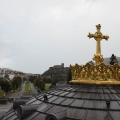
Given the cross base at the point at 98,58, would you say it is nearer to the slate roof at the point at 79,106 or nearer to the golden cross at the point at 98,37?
the golden cross at the point at 98,37

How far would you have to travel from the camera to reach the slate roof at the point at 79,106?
920 centimetres

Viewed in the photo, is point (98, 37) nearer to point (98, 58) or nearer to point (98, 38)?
point (98, 38)

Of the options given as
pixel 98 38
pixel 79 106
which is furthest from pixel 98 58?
pixel 79 106

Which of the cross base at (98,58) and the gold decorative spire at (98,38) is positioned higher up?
the gold decorative spire at (98,38)

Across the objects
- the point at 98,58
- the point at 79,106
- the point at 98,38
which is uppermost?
the point at 98,38

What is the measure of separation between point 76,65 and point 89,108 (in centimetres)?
374

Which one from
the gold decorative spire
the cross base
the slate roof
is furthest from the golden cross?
the slate roof

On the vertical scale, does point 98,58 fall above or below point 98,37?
below

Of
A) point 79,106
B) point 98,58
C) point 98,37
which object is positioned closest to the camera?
point 79,106

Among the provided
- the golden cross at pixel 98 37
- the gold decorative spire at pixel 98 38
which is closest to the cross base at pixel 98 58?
the gold decorative spire at pixel 98 38

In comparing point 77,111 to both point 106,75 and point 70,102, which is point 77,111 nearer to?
point 70,102

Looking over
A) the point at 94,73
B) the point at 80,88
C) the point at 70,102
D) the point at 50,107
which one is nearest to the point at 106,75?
the point at 94,73

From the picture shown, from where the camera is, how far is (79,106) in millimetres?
9961

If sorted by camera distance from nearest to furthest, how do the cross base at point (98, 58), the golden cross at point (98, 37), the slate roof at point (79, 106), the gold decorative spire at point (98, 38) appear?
the slate roof at point (79, 106)
the cross base at point (98, 58)
the gold decorative spire at point (98, 38)
the golden cross at point (98, 37)
